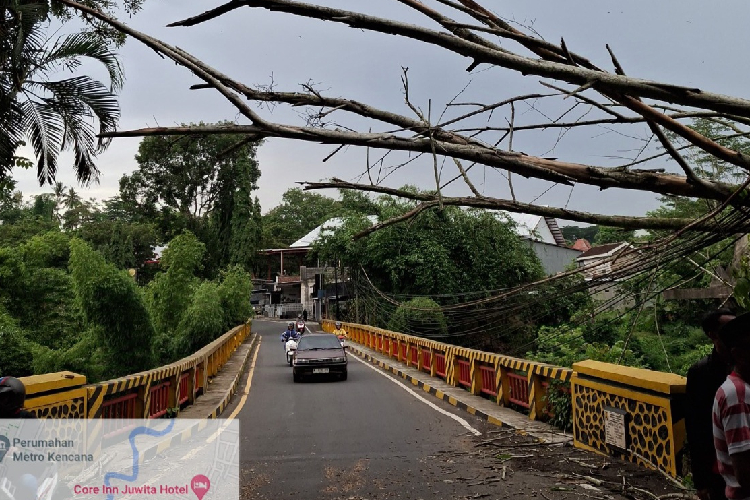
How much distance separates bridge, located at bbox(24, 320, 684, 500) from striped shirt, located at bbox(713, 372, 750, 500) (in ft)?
11.3

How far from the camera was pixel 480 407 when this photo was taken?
38.6 ft

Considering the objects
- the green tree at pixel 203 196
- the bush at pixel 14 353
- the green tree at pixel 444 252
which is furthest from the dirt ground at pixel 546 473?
the green tree at pixel 203 196

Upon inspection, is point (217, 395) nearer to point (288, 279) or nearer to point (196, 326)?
point (196, 326)

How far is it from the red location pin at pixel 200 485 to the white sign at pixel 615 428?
4569 mm

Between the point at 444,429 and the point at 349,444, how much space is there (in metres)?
1.86

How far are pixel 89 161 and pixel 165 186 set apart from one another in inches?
1471

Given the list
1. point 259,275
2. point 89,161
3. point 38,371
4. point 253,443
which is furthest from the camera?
point 259,275

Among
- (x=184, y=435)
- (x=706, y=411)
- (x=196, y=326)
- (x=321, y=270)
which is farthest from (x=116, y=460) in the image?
(x=321, y=270)

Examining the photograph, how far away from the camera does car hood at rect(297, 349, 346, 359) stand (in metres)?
17.8

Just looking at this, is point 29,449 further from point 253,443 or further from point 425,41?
point 253,443

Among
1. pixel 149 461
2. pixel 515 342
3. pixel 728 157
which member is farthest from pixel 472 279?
pixel 728 157

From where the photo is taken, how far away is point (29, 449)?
4.36m

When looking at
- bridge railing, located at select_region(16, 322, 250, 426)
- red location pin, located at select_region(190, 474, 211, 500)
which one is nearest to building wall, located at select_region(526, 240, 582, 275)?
bridge railing, located at select_region(16, 322, 250, 426)

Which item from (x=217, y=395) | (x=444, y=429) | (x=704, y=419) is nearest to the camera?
(x=704, y=419)
